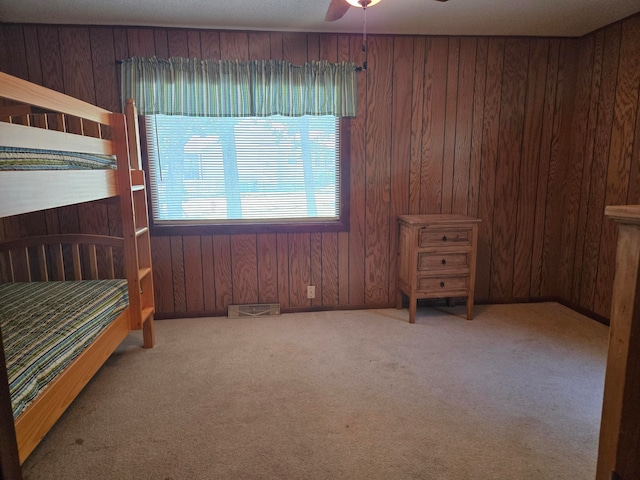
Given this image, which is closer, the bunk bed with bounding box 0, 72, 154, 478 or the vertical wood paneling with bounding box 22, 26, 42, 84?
the bunk bed with bounding box 0, 72, 154, 478

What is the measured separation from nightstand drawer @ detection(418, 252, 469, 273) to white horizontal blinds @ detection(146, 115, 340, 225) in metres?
0.90

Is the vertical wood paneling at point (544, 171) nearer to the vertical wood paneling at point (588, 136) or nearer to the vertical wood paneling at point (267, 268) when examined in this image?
the vertical wood paneling at point (588, 136)

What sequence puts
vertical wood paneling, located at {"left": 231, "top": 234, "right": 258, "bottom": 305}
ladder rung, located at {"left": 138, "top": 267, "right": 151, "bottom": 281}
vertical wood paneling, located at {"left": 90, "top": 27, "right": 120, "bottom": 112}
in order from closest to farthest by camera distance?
ladder rung, located at {"left": 138, "top": 267, "right": 151, "bottom": 281}
vertical wood paneling, located at {"left": 90, "top": 27, "right": 120, "bottom": 112}
vertical wood paneling, located at {"left": 231, "top": 234, "right": 258, "bottom": 305}

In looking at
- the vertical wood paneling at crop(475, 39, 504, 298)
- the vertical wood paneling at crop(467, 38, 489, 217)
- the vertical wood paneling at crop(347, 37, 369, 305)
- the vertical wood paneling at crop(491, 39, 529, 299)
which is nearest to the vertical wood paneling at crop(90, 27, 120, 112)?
the vertical wood paneling at crop(347, 37, 369, 305)

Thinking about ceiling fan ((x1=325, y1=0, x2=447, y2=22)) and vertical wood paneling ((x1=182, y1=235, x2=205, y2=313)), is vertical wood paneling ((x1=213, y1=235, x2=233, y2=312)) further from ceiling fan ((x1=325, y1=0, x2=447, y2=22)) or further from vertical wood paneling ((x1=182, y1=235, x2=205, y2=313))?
ceiling fan ((x1=325, y1=0, x2=447, y2=22))

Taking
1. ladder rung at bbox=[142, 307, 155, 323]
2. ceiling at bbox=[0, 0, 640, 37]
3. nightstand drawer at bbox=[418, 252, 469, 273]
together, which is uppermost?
ceiling at bbox=[0, 0, 640, 37]

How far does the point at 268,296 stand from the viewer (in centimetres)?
343

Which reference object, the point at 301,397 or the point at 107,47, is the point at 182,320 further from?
the point at 107,47

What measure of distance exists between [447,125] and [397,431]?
2496 mm

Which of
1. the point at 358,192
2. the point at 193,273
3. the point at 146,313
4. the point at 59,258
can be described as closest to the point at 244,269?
the point at 193,273

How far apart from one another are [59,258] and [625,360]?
312 cm

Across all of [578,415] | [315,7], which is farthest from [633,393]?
[315,7]

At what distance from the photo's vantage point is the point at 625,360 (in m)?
0.91

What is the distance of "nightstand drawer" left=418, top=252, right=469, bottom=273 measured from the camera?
3141mm
